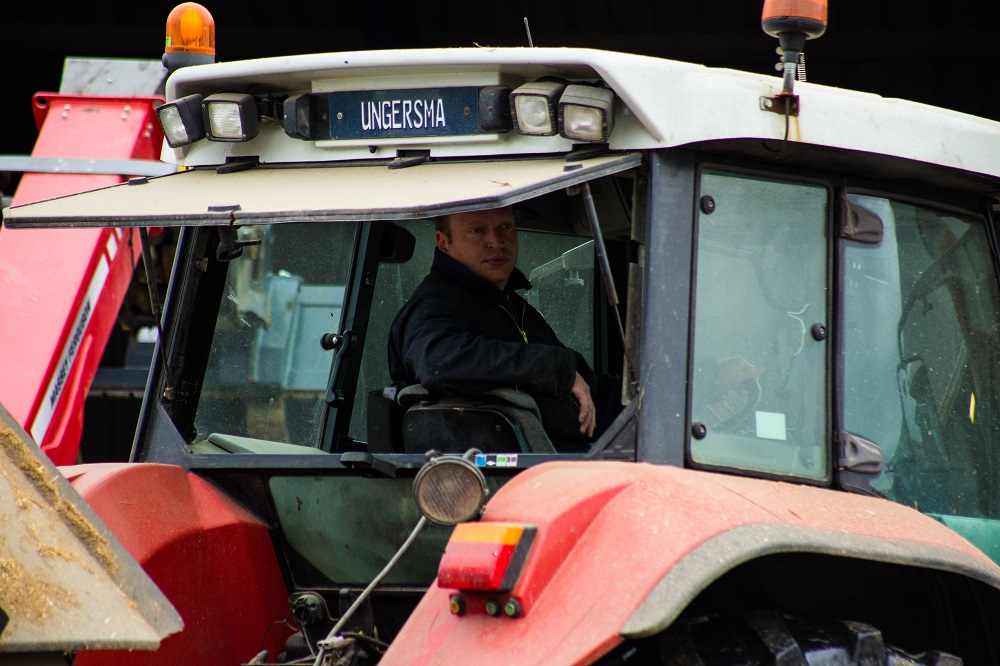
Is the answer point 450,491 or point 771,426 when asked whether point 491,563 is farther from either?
point 771,426

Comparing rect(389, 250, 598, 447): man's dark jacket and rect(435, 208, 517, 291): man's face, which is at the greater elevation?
rect(435, 208, 517, 291): man's face

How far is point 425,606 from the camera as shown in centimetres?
227

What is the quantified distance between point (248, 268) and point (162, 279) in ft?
19.0

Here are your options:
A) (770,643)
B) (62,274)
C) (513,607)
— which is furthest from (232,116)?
(62,274)

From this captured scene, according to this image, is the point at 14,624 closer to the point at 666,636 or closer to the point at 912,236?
the point at 666,636

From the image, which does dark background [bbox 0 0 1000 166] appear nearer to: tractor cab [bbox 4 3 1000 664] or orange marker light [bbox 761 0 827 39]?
tractor cab [bbox 4 3 1000 664]

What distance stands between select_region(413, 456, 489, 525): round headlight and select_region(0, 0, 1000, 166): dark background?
7371mm

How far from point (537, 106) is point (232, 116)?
30.5 inches

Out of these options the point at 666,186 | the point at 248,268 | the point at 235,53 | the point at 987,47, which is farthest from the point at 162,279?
the point at 666,186

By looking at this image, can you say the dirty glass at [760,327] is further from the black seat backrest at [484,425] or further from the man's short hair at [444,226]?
the man's short hair at [444,226]

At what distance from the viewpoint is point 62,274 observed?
16.5 ft

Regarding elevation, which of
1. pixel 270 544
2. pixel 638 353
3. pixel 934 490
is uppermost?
pixel 638 353

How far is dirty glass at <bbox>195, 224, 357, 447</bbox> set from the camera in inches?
128

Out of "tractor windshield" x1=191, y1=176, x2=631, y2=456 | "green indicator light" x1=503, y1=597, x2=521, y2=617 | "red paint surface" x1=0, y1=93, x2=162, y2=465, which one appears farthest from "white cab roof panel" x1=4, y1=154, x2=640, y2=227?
"red paint surface" x1=0, y1=93, x2=162, y2=465
